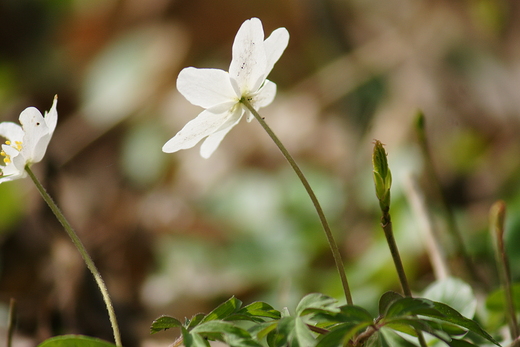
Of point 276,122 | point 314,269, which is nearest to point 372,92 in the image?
point 276,122

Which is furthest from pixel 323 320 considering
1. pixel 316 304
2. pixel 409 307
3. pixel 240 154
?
pixel 240 154

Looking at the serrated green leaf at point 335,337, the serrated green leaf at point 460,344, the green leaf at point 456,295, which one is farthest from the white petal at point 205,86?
the green leaf at point 456,295

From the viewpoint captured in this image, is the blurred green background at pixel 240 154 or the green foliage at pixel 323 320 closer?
the green foliage at pixel 323 320

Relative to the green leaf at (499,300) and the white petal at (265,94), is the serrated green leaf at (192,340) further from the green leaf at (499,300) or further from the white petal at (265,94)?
the green leaf at (499,300)

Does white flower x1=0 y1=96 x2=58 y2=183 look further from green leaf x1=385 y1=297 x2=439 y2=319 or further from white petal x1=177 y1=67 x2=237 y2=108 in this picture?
green leaf x1=385 y1=297 x2=439 y2=319

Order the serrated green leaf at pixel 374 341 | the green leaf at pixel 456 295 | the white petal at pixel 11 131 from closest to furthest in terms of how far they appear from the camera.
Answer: the serrated green leaf at pixel 374 341 < the white petal at pixel 11 131 < the green leaf at pixel 456 295

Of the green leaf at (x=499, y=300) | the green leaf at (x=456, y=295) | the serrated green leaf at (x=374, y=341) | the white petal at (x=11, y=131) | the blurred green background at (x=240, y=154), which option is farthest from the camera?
the blurred green background at (x=240, y=154)

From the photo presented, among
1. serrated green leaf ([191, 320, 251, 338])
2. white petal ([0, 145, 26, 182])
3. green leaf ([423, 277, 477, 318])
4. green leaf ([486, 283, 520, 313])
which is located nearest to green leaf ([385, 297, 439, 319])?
serrated green leaf ([191, 320, 251, 338])

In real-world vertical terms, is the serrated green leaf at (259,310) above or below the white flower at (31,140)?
below
